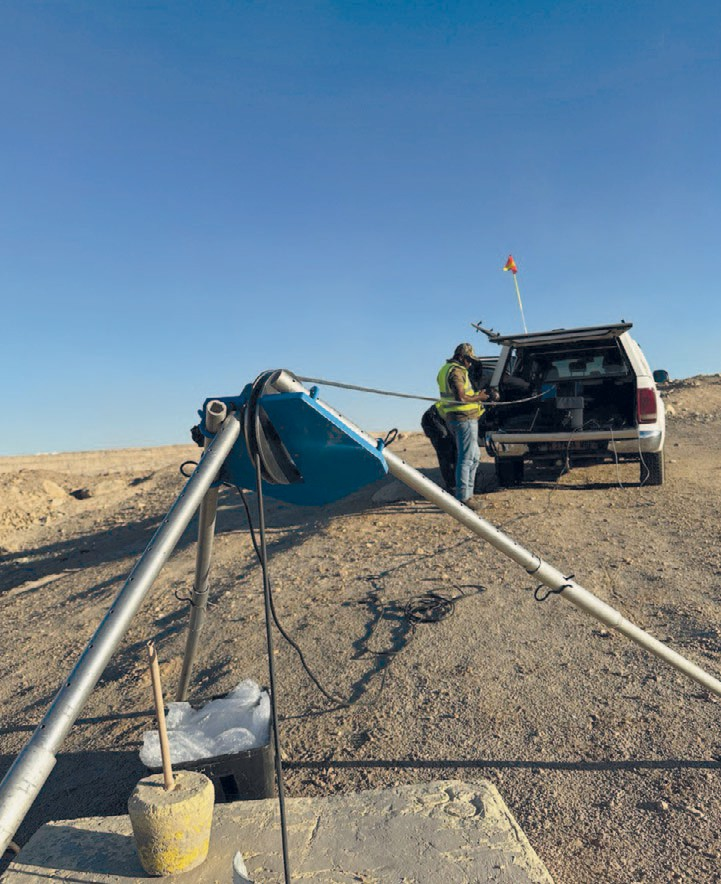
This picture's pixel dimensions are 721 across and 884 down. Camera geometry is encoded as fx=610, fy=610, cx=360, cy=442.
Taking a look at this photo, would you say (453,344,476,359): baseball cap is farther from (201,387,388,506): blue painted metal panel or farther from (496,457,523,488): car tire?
(201,387,388,506): blue painted metal panel

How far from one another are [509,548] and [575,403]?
621 centimetres

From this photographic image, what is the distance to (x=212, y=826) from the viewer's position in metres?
2.32

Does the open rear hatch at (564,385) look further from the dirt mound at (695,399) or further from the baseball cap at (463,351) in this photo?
the dirt mound at (695,399)

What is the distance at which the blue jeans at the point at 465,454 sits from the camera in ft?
23.7

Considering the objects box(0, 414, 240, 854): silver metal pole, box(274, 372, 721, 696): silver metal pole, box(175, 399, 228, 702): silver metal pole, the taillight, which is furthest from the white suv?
box(0, 414, 240, 854): silver metal pole

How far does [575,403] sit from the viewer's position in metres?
8.08

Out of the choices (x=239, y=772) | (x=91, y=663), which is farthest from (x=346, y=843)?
(x=91, y=663)

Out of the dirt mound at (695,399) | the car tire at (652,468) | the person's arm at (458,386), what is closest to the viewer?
the person's arm at (458,386)

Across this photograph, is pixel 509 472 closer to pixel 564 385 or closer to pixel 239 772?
pixel 564 385

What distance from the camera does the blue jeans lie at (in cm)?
722

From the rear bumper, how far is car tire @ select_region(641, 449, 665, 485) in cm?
14

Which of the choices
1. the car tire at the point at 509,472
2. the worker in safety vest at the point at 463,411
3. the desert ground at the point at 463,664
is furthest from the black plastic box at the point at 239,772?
the car tire at the point at 509,472

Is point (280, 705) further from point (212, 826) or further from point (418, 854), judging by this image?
point (418, 854)

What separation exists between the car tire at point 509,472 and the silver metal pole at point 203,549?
19.8 feet
